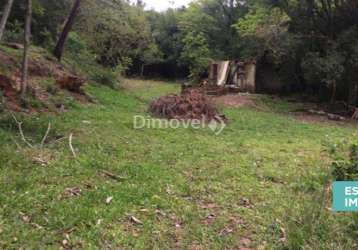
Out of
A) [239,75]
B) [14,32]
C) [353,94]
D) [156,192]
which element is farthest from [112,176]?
[239,75]

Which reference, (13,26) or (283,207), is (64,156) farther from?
(13,26)

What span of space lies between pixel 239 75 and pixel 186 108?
8.51 meters

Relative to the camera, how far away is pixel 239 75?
16953mm

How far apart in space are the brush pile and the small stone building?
7.50m

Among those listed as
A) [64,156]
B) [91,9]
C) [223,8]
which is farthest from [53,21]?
[223,8]

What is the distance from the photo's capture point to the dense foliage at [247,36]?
12.0m

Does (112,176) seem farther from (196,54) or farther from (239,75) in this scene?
(196,54)

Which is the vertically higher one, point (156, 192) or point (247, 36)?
point (247, 36)

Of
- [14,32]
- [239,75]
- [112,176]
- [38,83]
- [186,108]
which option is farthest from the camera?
[239,75]

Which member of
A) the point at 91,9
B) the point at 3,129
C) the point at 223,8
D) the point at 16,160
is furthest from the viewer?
the point at 223,8

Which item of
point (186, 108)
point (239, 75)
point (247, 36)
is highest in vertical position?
point (247, 36)

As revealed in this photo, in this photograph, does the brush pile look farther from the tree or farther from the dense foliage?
the tree

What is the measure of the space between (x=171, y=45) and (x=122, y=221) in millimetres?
23622

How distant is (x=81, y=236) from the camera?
9.20ft
